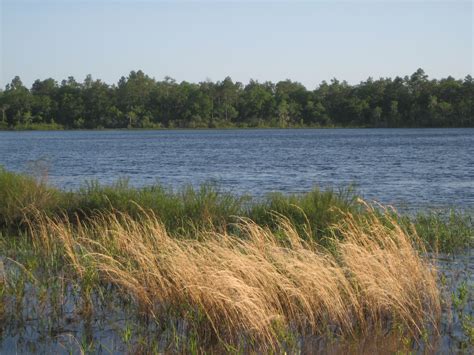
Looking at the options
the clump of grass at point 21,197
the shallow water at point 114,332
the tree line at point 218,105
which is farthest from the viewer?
the tree line at point 218,105

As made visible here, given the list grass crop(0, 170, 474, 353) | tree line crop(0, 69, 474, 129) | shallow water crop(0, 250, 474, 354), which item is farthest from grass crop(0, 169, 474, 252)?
tree line crop(0, 69, 474, 129)

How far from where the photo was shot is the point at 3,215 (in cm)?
1669

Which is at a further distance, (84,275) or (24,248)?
(24,248)

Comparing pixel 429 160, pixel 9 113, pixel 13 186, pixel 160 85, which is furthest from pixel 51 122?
pixel 13 186

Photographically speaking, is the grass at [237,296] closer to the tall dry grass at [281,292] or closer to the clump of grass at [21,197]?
the tall dry grass at [281,292]

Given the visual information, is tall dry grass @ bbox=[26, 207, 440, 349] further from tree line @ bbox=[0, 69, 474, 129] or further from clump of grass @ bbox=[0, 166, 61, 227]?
tree line @ bbox=[0, 69, 474, 129]

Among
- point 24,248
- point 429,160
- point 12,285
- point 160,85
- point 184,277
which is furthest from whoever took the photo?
point 160,85

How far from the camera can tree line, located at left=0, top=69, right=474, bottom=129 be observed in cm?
16682

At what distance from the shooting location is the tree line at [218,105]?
167 meters

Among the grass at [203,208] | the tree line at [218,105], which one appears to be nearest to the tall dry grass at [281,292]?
the grass at [203,208]

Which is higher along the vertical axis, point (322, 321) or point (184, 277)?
point (184, 277)

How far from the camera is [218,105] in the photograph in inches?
7219

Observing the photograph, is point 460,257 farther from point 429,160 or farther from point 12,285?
point 429,160

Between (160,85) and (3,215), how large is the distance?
181364 millimetres
